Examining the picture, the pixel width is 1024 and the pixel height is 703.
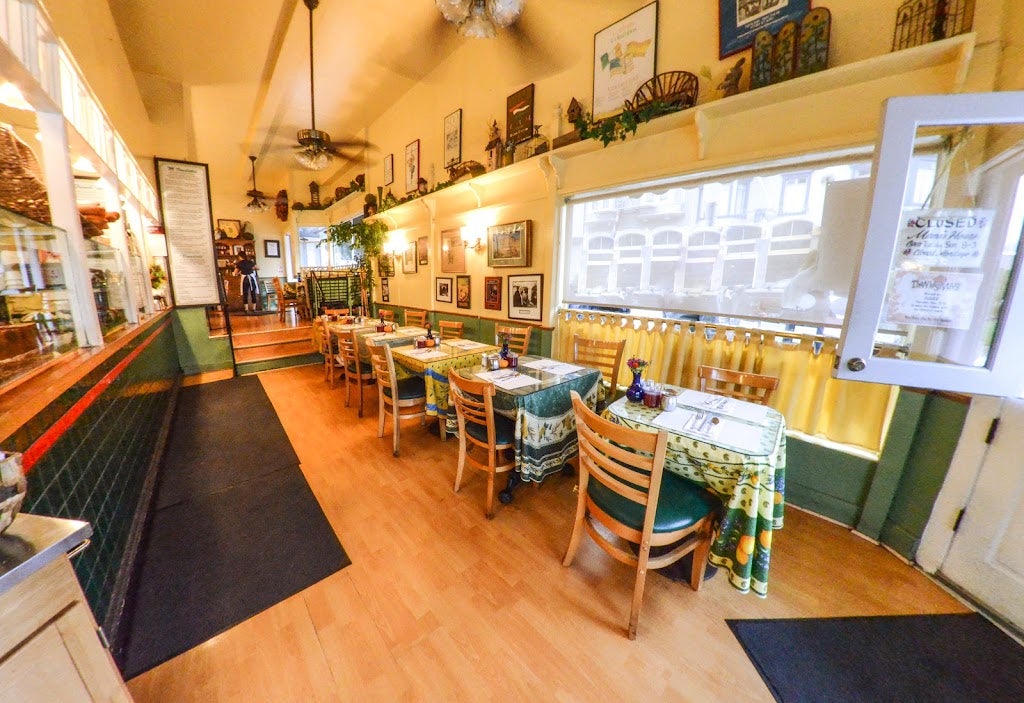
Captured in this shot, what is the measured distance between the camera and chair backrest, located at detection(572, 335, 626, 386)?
9.07ft

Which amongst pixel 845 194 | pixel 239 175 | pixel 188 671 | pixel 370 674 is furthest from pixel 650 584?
pixel 239 175

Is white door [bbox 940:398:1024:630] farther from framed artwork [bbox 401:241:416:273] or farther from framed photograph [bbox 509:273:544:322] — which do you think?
framed artwork [bbox 401:241:416:273]

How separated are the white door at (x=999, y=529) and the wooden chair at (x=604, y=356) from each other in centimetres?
180

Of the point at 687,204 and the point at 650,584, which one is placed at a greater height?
the point at 687,204

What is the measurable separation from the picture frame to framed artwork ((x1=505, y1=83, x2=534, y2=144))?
5.49 feet

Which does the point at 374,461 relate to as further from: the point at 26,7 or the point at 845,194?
the point at 845,194

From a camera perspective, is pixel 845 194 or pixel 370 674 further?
pixel 845 194

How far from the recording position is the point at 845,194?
6.56 feet

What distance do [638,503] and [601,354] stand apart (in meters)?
1.53

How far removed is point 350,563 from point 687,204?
124 inches

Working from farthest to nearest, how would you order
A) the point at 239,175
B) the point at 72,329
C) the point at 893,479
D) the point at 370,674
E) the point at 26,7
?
1. the point at 239,175
2. the point at 893,479
3. the point at 72,329
4. the point at 26,7
5. the point at 370,674

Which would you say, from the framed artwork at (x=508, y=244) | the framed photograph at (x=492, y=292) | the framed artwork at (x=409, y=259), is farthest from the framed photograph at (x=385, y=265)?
the framed artwork at (x=508, y=244)

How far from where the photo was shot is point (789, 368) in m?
2.23

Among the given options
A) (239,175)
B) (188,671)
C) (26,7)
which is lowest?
(188,671)
